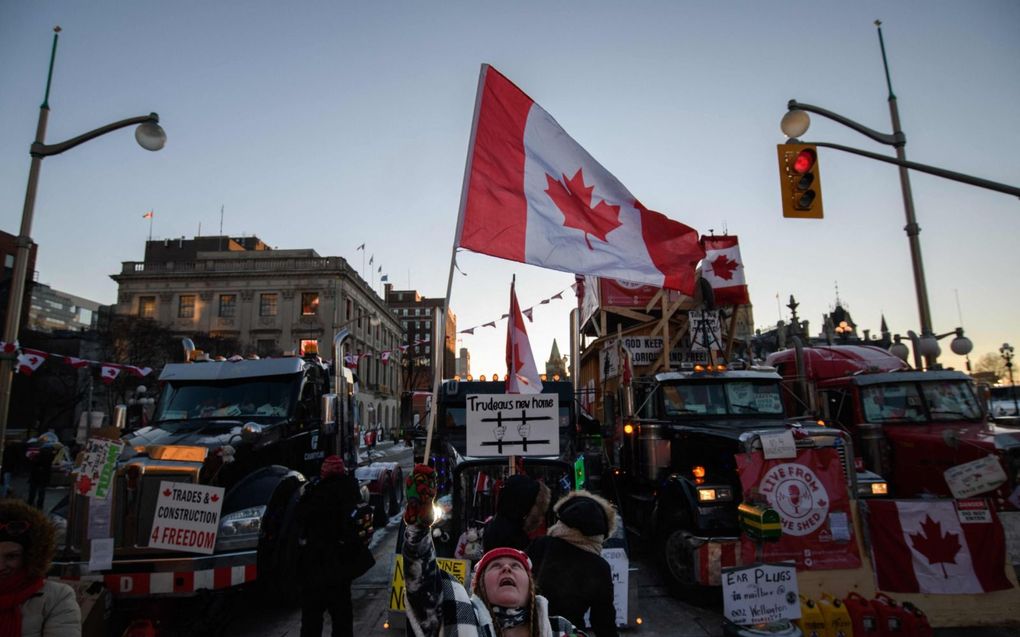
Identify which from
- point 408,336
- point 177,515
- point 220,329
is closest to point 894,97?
point 177,515

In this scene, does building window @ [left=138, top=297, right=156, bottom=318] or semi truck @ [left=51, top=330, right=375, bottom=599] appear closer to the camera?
semi truck @ [left=51, top=330, right=375, bottom=599]

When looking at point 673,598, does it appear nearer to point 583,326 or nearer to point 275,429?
point 275,429

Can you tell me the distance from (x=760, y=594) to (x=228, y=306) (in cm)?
6137

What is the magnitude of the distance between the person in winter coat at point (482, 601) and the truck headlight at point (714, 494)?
15.6 ft

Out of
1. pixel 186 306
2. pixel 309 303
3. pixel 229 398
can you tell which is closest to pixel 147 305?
pixel 186 306

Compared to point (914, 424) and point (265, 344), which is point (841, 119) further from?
point (265, 344)

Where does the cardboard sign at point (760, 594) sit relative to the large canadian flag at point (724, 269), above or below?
below

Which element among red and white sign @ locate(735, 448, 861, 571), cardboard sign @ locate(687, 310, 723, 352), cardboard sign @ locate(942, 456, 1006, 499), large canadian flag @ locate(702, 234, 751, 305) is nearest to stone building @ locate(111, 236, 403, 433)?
large canadian flag @ locate(702, 234, 751, 305)

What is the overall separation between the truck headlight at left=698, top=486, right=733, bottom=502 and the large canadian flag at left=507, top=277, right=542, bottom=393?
8.17ft

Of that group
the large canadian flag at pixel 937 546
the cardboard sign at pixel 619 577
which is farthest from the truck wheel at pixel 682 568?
the large canadian flag at pixel 937 546

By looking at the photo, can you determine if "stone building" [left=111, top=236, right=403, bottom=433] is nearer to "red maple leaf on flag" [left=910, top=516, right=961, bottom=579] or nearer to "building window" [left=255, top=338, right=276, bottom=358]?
"building window" [left=255, top=338, right=276, bottom=358]

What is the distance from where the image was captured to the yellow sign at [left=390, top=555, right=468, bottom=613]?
5.15 metres

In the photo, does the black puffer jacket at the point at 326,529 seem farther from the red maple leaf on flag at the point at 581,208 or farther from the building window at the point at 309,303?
the building window at the point at 309,303

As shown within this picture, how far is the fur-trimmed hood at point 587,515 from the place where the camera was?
3.14 m
